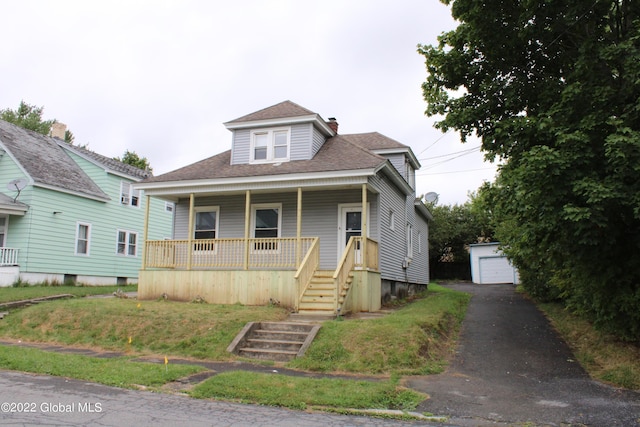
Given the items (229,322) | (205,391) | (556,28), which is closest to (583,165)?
(556,28)

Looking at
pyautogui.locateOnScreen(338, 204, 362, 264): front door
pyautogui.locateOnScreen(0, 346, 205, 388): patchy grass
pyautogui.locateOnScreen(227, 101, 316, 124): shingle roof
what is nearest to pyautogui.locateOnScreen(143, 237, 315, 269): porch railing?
pyautogui.locateOnScreen(338, 204, 362, 264): front door

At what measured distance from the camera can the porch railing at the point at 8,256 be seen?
20203 mm

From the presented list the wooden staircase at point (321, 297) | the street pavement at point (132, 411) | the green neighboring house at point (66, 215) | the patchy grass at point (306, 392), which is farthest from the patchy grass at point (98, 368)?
the green neighboring house at point (66, 215)

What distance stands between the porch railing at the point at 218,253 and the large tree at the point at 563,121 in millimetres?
6471

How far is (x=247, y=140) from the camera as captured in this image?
57.6 ft

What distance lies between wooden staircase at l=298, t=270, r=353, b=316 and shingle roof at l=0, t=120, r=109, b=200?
14.2 metres

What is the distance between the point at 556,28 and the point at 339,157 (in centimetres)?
771

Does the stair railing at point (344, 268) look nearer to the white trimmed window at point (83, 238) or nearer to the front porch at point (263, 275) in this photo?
the front porch at point (263, 275)

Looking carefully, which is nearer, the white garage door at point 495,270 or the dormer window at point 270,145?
the dormer window at point 270,145

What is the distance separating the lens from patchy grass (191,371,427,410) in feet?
21.5

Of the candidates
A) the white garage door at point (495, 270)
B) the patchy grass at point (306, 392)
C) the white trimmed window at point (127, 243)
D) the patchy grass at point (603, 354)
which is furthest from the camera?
the white garage door at point (495, 270)

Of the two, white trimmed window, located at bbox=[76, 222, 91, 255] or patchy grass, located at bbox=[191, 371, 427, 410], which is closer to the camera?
patchy grass, located at bbox=[191, 371, 427, 410]

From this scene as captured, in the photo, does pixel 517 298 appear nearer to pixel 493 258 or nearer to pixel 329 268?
pixel 329 268

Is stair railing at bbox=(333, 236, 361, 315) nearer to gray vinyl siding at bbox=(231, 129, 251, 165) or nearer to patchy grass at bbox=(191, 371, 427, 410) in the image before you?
patchy grass at bbox=(191, 371, 427, 410)
